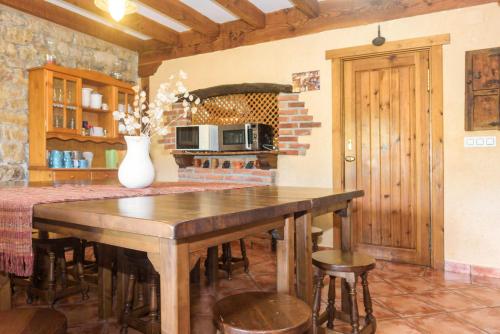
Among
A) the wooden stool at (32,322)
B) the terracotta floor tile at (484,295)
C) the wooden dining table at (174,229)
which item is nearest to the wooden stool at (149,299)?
the wooden dining table at (174,229)

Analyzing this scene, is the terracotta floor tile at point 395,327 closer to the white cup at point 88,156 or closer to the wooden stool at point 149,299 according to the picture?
the wooden stool at point 149,299

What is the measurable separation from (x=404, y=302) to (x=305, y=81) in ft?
7.72

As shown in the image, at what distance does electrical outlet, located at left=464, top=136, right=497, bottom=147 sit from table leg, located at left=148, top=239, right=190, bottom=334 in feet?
9.92

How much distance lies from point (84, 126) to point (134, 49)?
137 centimetres

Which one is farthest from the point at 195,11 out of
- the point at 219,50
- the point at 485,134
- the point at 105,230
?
the point at 105,230

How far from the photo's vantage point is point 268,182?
402cm

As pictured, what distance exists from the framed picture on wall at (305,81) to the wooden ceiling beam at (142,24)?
1.70 m

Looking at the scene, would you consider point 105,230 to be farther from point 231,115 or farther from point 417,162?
point 231,115

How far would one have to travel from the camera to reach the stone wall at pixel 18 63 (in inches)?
148

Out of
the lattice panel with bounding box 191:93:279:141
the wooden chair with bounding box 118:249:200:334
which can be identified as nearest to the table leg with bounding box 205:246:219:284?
the wooden chair with bounding box 118:249:200:334

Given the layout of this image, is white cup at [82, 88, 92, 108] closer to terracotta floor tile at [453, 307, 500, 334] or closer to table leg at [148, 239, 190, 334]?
table leg at [148, 239, 190, 334]

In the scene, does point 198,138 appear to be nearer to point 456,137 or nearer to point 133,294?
point 133,294

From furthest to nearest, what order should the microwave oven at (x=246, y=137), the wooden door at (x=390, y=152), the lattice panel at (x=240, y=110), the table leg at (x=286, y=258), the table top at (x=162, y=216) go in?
the lattice panel at (x=240, y=110)
the microwave oven at (x=246, y=137)
the wooden door at (x=390, y=152)
the table leg at (x=286, y=258)
the table top at (x=162, y=216)

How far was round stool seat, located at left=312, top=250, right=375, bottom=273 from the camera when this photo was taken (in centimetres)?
171
